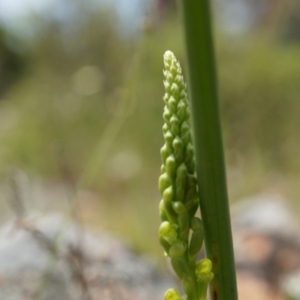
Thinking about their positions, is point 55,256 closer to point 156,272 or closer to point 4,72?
point 156,272

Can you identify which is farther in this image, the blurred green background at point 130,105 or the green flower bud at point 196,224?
the blurred green background at point 130,105

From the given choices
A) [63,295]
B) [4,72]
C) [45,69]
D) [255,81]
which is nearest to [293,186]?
[255,81]

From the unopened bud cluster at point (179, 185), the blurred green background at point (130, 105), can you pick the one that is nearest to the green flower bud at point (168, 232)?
the unopened bud cluster at point (179, 185)

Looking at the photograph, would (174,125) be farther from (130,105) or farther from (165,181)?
(130,105)

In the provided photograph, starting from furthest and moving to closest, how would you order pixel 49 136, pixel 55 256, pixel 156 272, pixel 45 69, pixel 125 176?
pixel 45 69 → pixel 49 136 → pixel 125 176 → pixel 156 272 → pixel 55 256

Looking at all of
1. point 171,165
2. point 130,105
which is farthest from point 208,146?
point 130,105

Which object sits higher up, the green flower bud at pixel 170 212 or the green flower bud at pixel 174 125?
the green flower bud at pixel 174 125

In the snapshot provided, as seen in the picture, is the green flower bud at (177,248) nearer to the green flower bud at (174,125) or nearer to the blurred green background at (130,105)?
the green flower bud at (174,125)
